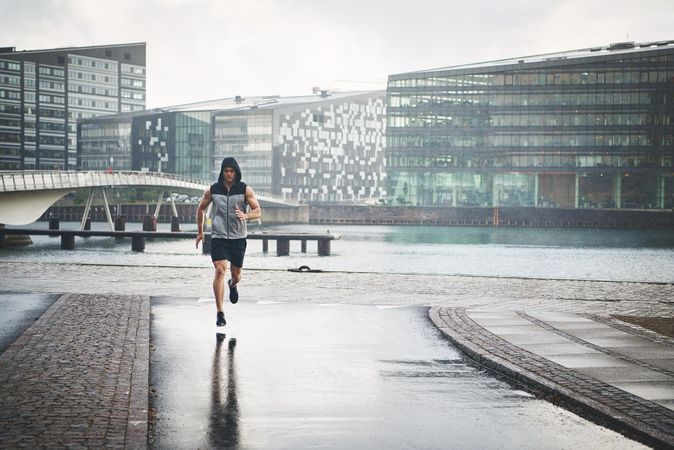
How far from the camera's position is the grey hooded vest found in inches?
488

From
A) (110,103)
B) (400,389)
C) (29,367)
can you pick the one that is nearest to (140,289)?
(29,367)

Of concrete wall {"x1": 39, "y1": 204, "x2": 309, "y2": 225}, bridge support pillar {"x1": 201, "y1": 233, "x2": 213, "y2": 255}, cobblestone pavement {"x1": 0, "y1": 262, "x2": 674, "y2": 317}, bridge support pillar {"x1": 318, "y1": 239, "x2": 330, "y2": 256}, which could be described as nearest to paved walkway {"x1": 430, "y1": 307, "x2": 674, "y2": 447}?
cobblestone pavement {"x1": 0, "y1": 262, "x2": 674, "y2": 317}

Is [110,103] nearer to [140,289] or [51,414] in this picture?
[140,289]

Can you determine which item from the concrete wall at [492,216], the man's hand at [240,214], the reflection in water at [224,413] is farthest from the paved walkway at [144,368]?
the concrete wall at [492,216]

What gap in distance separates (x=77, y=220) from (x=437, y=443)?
11950 cm

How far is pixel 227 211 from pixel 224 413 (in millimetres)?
5253

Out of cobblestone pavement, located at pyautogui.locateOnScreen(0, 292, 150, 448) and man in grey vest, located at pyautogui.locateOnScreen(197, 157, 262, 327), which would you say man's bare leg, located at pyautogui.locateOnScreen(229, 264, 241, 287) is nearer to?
man in grey vest, located at pyautogui.locateOnScreen(197, 157, 262, 327)

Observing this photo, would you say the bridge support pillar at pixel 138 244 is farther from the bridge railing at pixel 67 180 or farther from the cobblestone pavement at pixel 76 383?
the cobblestone pavement at pixel 76 383

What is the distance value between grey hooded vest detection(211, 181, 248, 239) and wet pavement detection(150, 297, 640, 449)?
1.34 meters

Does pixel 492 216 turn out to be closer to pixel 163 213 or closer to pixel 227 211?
pixel 163 213

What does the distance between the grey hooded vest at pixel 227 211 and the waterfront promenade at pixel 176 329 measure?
167cm

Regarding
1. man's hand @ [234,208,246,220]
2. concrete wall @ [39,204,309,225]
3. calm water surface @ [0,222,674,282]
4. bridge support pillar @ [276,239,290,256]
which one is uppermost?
man's hand @ [234,208,246,220]

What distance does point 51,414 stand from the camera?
6887mm

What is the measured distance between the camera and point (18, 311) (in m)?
13.6
